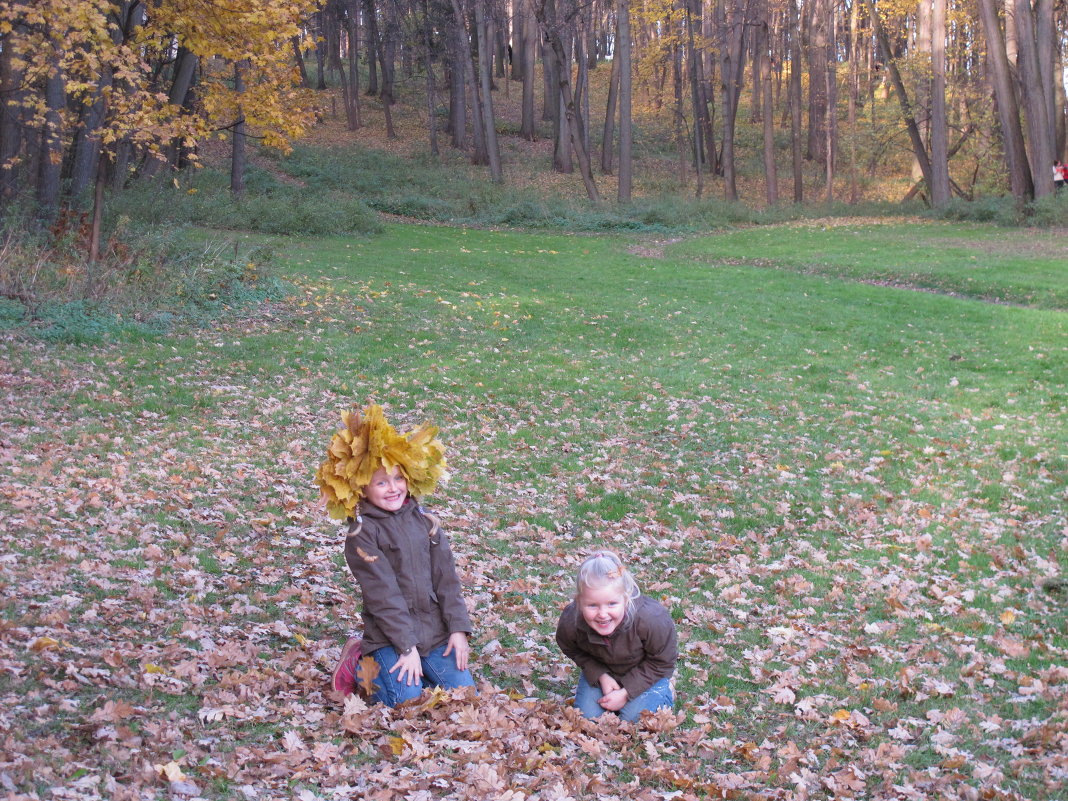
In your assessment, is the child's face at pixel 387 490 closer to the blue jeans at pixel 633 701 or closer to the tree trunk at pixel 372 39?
the blue jeans at pixel 633 701

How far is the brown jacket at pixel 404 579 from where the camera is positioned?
454 cm

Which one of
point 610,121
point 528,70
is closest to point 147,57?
point 610,121

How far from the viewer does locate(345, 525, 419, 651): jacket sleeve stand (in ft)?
14.9

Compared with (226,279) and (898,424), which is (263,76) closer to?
(226,279)

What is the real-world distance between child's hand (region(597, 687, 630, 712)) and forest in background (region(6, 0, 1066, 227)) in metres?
9.69

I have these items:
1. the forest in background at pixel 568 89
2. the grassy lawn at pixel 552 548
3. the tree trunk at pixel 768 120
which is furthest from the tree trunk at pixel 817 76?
the grassy lawn at pixel 552 548

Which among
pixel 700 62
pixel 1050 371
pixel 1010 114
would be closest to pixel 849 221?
pixel 1010 114

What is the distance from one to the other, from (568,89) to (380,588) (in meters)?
35.0

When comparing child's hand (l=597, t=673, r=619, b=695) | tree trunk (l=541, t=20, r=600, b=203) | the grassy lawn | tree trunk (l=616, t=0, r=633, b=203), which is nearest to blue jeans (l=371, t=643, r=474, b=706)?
the grassy lawn

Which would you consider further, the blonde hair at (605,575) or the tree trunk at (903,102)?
the tree trunk at (903,102)

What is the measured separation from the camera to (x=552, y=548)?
775 centimetres

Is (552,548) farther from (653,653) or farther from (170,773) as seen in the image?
(170,773)

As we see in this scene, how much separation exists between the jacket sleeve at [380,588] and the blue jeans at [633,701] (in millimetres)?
1008

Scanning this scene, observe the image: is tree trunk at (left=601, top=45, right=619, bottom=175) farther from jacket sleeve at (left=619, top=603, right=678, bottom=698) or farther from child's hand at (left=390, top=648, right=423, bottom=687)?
child's hand at (left=390, top=648, right=423, bottom=687)
